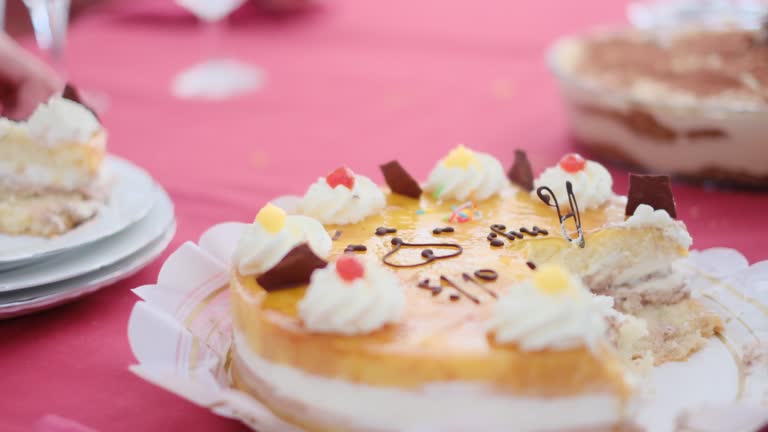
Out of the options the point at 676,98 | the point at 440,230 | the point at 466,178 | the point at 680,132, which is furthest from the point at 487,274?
the point at 676,98

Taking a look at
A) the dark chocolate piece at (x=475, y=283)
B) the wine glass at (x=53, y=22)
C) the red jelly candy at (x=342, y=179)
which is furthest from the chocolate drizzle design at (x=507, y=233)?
the wine glass at (x=53, y=22)

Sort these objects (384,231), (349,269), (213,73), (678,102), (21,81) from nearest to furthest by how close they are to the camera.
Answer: (349,269), (384,231), (21,81), (678,102), (213,73)

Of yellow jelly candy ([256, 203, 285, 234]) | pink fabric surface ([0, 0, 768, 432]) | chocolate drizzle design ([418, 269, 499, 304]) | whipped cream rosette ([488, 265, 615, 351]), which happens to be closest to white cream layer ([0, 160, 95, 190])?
pink fabric surface ([0, 0, 768, 432])

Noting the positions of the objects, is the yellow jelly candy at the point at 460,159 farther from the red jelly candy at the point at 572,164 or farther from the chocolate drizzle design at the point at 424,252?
the chocolate drizzle design at the point at 424,252

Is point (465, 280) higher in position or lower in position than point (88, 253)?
higher

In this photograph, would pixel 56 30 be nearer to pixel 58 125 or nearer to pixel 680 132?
pixel 58 125

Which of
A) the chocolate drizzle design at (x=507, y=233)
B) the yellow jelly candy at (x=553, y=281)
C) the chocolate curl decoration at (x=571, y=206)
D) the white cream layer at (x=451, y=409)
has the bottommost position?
the white cream layer at (x=451, y=409)

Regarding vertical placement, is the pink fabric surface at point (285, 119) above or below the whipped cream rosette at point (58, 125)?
below

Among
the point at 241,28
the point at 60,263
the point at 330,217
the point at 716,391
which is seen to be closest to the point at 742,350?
the point at 716,391
